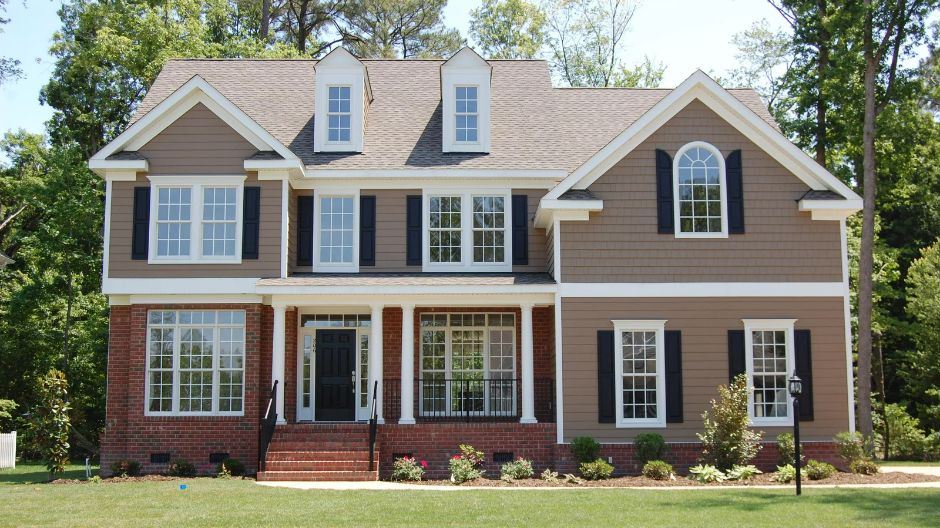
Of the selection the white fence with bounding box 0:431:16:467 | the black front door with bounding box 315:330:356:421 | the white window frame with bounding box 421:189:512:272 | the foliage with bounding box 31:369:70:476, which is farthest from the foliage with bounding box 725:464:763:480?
the white fence with bounding box 0:431:16:467

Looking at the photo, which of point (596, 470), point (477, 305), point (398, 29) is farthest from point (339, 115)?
point (398, 29)

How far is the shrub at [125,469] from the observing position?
18312mm

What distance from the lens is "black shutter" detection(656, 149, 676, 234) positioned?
753 inches

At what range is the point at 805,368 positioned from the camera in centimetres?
1877

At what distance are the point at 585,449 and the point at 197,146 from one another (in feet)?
33.7

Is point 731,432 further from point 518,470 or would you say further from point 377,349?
point 377,349

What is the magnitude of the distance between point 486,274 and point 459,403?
295 cm

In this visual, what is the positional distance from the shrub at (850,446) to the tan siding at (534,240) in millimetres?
7073

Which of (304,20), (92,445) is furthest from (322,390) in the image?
(304,20)

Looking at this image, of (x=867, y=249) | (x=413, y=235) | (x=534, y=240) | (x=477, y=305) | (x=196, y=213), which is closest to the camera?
(x=196, y=213)

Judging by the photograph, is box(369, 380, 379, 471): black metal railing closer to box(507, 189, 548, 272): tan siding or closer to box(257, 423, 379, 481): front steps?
box(257, 423, 379, 481): front steps

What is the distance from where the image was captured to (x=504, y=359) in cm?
2088

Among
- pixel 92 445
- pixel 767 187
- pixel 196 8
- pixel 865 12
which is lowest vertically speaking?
pixel 92 445

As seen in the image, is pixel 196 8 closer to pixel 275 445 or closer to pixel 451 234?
pixel 451 234
